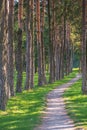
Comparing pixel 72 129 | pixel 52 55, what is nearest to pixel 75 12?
pixel 52 55

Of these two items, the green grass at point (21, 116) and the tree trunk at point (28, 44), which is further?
the tree trunk at point (28, 44)

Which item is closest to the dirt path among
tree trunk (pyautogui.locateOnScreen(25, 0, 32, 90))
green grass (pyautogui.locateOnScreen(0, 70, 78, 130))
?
green grass (pyautogui.locateOnScreen(0, 70, 78, 130))

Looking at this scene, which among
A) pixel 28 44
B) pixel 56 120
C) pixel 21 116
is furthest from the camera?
pixel 28 44

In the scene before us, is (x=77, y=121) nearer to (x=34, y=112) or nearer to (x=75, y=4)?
(x=34, y=112)

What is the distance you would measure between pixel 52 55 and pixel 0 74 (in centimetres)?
2206

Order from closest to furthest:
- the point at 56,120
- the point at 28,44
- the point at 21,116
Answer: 1. the point at 56,120
2. the point at 21,116
3. the point at 28,44

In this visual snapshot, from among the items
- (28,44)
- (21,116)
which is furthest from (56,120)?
(28,44)

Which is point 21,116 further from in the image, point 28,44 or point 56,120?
point 28,44

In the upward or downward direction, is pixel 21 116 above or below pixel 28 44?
below

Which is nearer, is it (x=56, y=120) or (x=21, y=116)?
(x=56, y=120)

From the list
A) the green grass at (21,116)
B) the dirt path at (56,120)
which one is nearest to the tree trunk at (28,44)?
the green grass at (21,116)

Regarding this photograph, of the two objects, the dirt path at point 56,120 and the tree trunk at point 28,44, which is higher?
the tree trunk at point 28,44

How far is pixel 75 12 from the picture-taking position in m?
33.4

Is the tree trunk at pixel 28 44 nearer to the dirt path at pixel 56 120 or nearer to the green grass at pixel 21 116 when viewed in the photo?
the green grass at pixel 21 116
